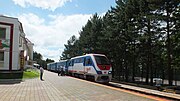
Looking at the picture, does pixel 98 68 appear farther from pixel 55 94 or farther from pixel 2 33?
pixel 2 33

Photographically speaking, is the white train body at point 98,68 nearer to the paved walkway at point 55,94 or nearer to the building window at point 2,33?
the paved walkway at point 55,94

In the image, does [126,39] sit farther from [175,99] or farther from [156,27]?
[175,99]

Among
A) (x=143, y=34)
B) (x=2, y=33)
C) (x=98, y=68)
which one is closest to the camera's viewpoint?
Result: (x=98, y=68)

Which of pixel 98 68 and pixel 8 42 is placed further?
pixel 8 42

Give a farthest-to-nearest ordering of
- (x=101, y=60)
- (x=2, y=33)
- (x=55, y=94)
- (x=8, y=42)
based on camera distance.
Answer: (x=2, y=33) → (x=8, y=42) → (x=101, y=60) → (x=55, y=94)

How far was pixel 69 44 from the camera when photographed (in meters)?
115

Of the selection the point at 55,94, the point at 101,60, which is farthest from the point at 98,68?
the point at 55,94

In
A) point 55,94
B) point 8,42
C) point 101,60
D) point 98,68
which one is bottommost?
point 55,94

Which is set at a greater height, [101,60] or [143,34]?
[143,34]

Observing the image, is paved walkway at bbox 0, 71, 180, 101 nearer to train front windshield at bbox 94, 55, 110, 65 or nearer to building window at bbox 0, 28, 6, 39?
train front windshield at bbox 94, 55, 110, 65

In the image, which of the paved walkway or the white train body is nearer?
the paved walkway

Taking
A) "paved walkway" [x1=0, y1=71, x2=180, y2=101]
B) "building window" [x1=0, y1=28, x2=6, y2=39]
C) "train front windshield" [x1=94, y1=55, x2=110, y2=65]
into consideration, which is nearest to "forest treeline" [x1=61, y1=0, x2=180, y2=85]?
"train front windshield" [x1=94, y1=55, x2=110, y2=65]

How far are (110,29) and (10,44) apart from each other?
17.2 metres

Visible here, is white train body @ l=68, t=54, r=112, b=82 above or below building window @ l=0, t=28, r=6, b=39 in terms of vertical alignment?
below
